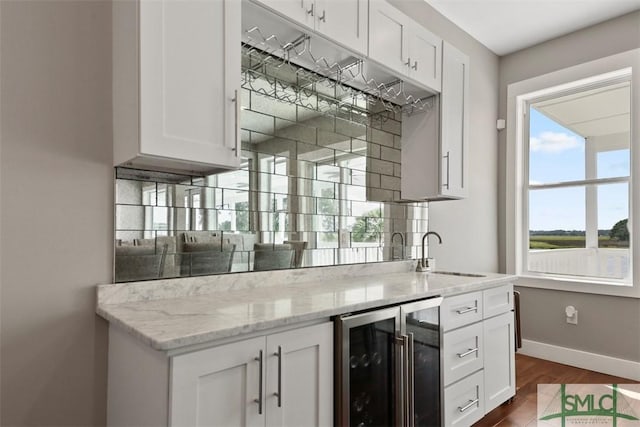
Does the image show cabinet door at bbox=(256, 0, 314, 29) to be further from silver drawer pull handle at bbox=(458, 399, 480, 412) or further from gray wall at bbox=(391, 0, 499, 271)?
silver drawer pull handle at bbox=(458, 399, 480, 412)

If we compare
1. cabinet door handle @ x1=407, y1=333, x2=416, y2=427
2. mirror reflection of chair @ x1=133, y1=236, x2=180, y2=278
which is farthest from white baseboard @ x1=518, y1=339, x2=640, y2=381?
mirror reflection of chair @ x1=133, y1=236, x2=180, y2=278

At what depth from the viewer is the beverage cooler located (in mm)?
1560

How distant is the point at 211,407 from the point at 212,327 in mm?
249

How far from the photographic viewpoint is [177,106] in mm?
1432

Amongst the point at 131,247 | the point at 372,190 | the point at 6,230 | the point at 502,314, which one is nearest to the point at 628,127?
the point at 502,314

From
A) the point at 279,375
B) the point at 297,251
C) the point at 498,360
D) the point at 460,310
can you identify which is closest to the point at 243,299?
the point at 279,375

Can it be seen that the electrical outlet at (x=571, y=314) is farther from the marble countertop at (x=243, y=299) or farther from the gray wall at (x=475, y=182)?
the marble countertop at (x=243, y=299)

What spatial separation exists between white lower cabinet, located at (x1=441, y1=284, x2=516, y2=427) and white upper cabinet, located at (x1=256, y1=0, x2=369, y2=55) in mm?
1512

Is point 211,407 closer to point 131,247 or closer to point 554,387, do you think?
point 131,247

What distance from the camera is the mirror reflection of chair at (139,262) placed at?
1567mm

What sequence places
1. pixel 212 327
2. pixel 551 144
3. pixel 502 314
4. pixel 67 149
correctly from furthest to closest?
pixel 551 144, pixel 502 314, pixel 67 149, pixel 212 327

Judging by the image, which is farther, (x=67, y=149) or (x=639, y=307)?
(x=639, y=307)

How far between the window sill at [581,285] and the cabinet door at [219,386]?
3.40 m

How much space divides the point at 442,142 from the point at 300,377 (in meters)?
1.96
